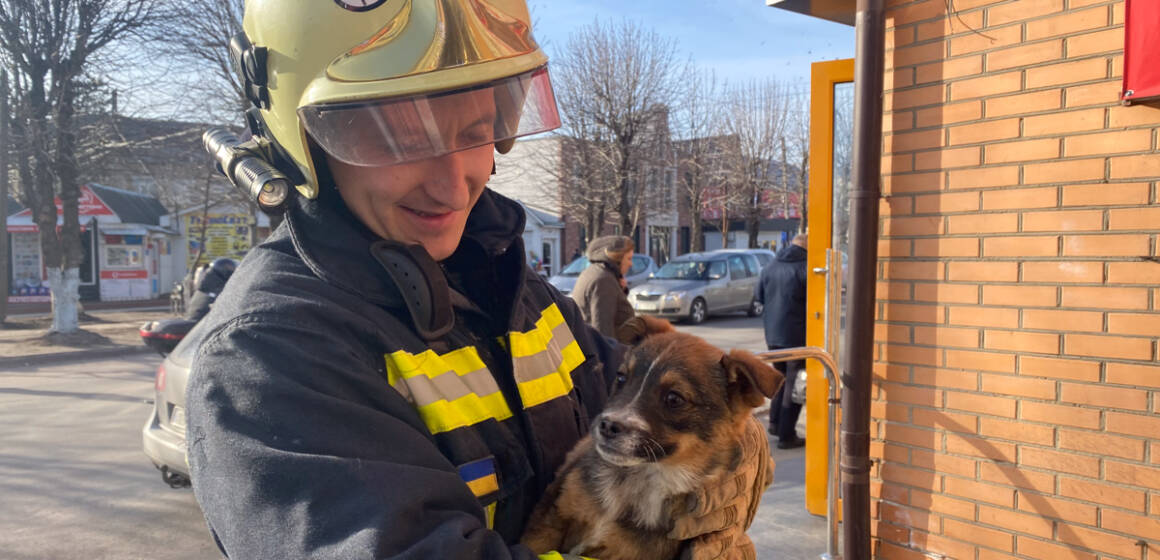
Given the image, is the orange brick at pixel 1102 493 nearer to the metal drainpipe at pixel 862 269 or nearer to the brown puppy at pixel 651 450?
the metal drainpipe at pixel 862 269

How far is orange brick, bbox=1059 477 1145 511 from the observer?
3.55m

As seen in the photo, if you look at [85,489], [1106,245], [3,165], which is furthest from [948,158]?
[3,165]

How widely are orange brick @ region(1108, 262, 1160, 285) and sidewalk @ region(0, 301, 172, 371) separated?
17.8 meters

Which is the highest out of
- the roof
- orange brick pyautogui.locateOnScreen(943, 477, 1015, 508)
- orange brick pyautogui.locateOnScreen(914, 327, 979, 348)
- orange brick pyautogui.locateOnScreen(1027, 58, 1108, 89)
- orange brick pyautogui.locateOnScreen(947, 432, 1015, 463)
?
the roof

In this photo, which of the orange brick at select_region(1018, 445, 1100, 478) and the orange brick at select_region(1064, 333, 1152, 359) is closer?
the orange brick at select_region(1064, 333, 1152, 359)

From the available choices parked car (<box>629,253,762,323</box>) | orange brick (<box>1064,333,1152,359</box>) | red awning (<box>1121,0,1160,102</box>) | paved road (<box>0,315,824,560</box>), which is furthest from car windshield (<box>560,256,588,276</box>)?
red awning (<box>1121,0,1160,102</box>)

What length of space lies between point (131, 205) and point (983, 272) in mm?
37915

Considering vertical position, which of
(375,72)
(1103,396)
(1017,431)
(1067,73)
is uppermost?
(1067,73)

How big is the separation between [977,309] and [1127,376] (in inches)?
30.0

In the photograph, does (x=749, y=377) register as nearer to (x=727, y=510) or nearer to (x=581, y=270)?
(x=727, y=510)

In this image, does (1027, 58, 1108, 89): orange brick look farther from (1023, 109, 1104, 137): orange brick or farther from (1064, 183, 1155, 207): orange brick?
(1064, 183, 1155, 207): orange brick

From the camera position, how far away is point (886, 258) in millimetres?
4539

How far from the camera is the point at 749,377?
98.0 inches

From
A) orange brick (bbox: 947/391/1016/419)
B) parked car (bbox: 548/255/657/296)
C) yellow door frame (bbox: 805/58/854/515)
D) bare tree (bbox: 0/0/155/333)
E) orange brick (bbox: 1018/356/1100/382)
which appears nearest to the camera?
orange brick (bbox: 1018/356/1100/382)
